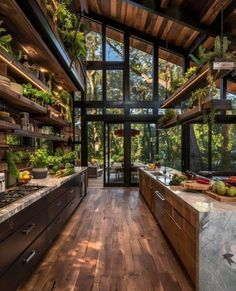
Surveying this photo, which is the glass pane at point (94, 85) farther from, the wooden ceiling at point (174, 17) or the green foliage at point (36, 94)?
the green foliage at point (36, 94)

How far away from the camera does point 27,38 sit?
13.1 ft

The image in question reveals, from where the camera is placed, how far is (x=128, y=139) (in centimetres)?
961

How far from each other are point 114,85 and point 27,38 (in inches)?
233

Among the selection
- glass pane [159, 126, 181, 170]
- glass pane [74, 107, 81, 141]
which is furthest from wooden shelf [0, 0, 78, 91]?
glass pane [159, 126, 181, 170]

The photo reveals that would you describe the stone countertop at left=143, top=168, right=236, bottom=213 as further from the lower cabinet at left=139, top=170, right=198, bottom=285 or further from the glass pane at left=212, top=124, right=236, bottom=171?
the glass pane at left=212, top=124, right=236, bottom=171

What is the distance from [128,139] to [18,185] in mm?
6103

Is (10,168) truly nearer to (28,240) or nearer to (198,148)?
(28,240)

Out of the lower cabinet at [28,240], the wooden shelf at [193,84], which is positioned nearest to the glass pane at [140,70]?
the wooden shelf at [193,84]

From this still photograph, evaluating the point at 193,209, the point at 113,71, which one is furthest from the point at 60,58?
the point at 113,71

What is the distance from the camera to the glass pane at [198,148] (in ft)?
28.2

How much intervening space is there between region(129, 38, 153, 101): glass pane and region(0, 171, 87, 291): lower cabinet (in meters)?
6.36

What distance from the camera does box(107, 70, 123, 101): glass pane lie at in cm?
974

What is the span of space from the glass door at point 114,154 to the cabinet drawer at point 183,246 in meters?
5.90

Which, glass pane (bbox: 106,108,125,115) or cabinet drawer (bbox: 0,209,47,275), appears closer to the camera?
cabinet drawer (bbox: 0,209,47,275)
